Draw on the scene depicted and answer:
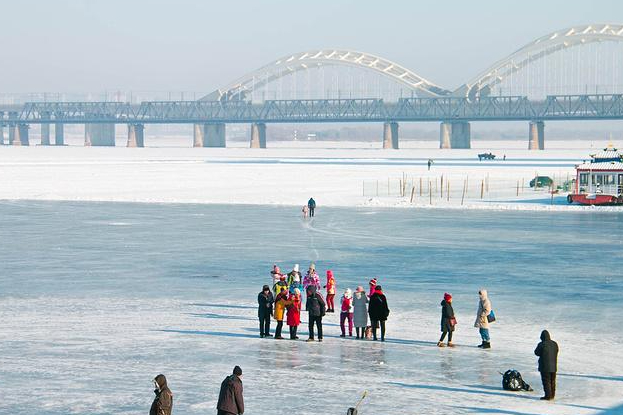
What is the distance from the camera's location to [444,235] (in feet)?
167

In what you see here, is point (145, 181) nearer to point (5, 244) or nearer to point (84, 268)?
point (5, 244)

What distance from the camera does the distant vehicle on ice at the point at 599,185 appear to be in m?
73.6

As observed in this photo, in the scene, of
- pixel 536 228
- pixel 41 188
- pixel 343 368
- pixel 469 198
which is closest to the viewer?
pixel 343 368

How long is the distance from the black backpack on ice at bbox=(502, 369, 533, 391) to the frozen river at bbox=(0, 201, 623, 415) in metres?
0.32

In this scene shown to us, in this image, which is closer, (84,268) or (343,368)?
(343,368)

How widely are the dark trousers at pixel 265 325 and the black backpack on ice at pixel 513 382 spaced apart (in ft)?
22.8

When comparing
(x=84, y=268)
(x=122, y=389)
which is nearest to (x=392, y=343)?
(x=122, y=389)

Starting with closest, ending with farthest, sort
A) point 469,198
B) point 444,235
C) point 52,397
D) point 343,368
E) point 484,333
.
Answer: point 52,397 < point 343,368 < point 484,333 < point 444,235 < point 469,198

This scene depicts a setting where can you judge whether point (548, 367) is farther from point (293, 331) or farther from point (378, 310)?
point (293, 331)

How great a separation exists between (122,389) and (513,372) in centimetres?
731

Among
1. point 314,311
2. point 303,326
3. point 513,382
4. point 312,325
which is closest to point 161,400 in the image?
point 513,382

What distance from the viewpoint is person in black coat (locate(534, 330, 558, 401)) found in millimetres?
20344

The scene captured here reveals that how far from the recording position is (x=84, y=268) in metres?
38.2

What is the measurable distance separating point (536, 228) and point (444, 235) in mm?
6446
